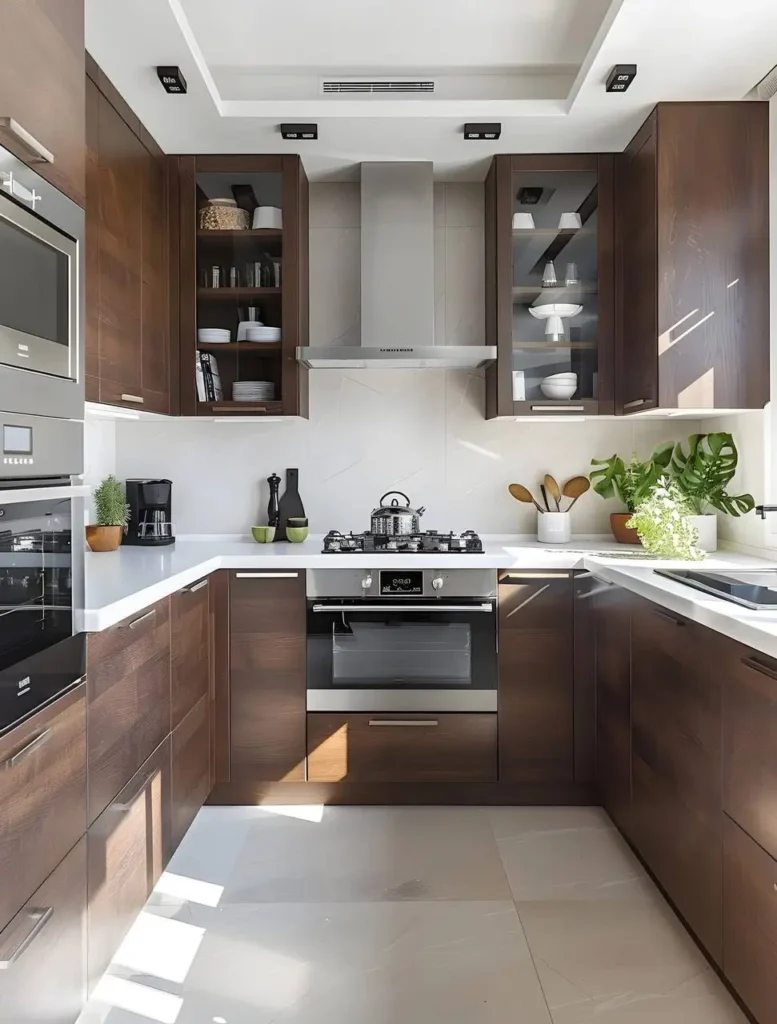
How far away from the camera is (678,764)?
80.9 inches

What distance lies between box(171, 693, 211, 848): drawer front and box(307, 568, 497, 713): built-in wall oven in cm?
39

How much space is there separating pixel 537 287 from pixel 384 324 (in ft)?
2.07

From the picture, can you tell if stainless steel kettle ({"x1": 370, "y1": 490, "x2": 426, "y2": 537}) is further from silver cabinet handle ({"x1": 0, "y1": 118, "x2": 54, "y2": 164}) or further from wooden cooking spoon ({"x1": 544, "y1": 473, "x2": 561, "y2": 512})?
silver cabinet handle ({"x1": 0, "y1": 118, "x2": 54, "y2": 164})

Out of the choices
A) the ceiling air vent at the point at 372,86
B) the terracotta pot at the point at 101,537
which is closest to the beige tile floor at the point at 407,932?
the terracotta pot at the point at 101,537

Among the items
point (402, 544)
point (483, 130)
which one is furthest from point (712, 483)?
point (483, 130)

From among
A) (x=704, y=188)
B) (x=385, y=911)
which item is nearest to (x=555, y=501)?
(x=704, y=188)

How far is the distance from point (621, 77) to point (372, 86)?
849 mm

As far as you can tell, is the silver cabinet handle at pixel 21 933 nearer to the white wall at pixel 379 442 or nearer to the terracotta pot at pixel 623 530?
the white wall at pixel 379 442

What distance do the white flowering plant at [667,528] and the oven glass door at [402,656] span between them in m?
0.62

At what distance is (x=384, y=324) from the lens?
10.4ft

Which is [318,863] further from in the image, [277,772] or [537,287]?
[537,287]

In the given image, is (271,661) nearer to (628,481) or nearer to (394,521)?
(394,521)

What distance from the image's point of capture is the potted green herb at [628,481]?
3.14 metres

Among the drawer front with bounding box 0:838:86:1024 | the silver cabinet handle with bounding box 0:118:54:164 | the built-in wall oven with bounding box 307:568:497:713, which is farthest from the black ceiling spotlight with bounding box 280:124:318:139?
the drawer front with bounding box 0:838:86:1024
